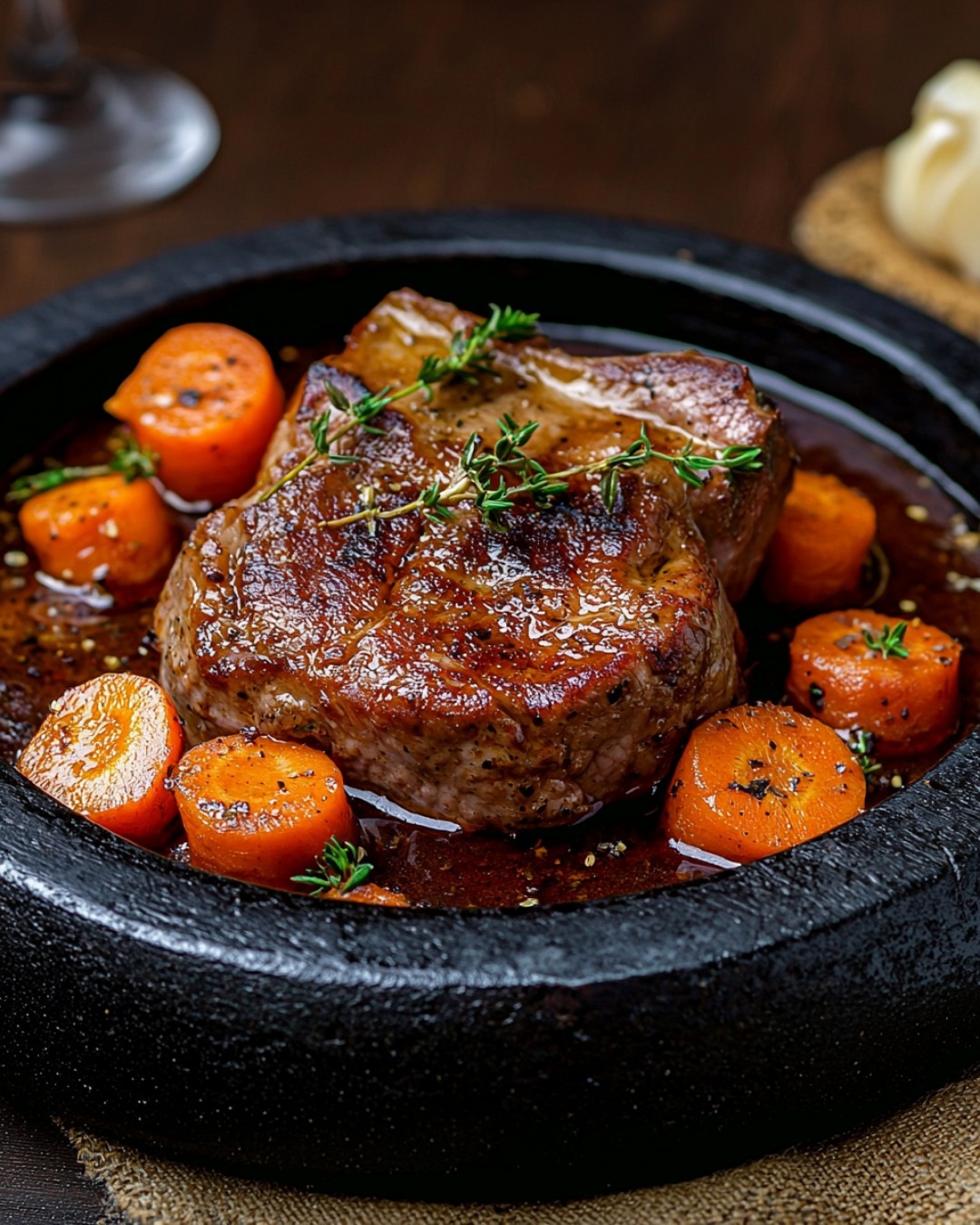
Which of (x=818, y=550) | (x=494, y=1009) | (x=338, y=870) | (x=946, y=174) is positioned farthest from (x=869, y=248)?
(x=494, y=1009)

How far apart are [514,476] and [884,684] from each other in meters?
0.88

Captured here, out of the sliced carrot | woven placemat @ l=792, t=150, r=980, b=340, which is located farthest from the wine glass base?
the sliced carrot

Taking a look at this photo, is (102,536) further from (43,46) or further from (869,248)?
(43,46)

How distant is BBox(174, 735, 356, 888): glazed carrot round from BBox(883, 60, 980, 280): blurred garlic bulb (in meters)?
3.59

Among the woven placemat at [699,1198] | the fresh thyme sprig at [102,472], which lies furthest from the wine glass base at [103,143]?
the woven placemat at [699,1198]

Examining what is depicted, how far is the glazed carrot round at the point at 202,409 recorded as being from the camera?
3.92m

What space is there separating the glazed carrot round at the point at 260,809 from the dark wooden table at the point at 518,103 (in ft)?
11.0

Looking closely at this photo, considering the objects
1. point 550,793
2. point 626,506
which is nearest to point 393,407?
point 626,506

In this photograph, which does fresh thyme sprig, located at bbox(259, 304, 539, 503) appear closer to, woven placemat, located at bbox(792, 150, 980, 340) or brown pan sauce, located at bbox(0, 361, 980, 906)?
brown pan sauce, located at bbox(0, 361, 980, 906)

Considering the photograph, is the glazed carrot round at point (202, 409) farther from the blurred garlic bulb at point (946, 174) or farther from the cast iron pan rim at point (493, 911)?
the blurred garlic bulb at point (946, 174)

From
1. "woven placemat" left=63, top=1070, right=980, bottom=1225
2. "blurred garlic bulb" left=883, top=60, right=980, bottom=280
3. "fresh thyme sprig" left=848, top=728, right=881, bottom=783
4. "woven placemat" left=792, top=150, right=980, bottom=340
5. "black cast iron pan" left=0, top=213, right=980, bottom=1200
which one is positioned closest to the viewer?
"black cast iron pan" left=0, top=213, right=980, bottom=1200

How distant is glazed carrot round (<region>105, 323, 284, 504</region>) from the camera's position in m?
3.92

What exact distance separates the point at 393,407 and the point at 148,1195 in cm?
165

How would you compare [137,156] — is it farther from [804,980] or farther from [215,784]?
[804,980]
